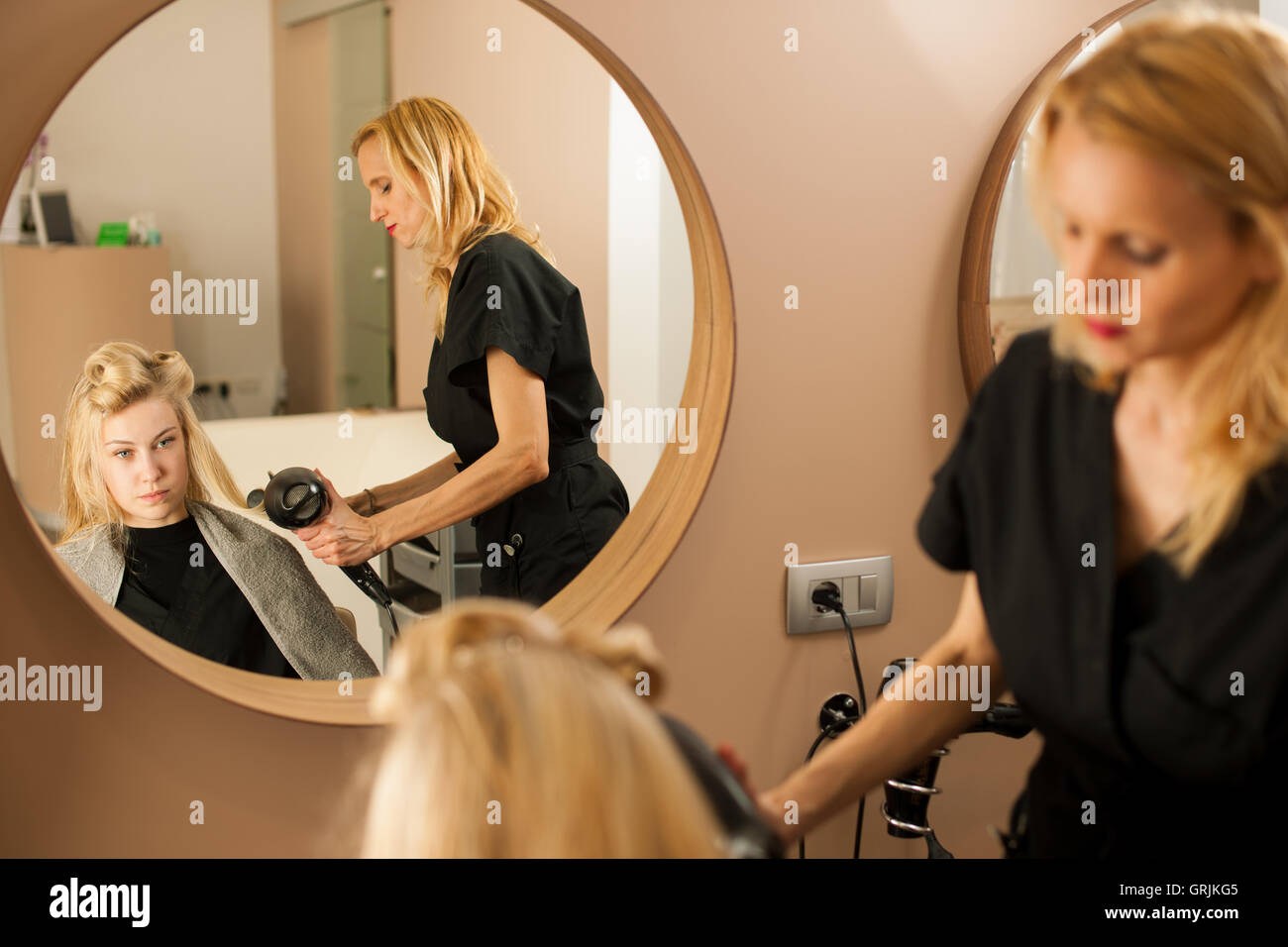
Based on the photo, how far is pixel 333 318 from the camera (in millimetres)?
3080

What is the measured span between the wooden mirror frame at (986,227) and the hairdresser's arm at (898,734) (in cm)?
53

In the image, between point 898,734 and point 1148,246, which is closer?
point 1148,246

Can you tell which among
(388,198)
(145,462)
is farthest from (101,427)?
(388,198)

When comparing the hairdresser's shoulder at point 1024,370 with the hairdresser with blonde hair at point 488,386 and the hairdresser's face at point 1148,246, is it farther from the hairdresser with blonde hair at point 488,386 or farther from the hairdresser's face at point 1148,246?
the hairdresser with blonde hair at point 488,386

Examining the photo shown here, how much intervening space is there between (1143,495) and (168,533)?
4.21 feet

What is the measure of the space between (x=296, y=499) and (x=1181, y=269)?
1004mm

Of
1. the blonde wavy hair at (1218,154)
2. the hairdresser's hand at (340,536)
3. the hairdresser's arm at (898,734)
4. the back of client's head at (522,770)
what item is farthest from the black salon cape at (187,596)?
the blonde wavy hair at (1218,154)

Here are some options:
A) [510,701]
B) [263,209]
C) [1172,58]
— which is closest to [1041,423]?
[1172,58]

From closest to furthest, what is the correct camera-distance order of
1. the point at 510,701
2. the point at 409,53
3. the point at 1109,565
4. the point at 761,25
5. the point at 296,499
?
the point at 510,701 → the point at 1109,565 → the point at 761,25 → the point at 296,499 → the point at 409,53

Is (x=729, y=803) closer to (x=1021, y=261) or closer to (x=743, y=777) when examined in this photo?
(x=743, y=777)

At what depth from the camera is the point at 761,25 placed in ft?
3.90

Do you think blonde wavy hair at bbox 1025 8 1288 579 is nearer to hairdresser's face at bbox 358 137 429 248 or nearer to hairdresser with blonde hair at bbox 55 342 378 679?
hairdresser's face at bbox 358 137 429 248

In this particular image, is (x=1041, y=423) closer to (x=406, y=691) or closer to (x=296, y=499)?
(x=406, y=691)
